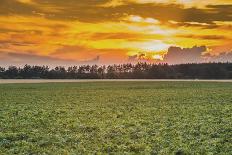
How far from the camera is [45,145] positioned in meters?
22.7

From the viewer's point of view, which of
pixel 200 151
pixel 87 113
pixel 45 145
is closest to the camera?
pixel 200 151

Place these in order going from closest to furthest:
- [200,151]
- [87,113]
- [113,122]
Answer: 1. [200,151]
2. [113,122]
3. [87,113]

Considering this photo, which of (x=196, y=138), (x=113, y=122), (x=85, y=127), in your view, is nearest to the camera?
(x=196, y=138)

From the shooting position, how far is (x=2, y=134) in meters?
26.2

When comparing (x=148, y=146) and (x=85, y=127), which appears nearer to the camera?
(x=148, y=146)

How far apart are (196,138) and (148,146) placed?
12.9 feet

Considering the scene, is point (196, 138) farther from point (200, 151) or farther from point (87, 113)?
point (87, 113)

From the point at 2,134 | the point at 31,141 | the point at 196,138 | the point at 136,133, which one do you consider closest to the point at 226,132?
the point at 196,138

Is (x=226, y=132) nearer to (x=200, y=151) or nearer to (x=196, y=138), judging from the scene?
(x=196, y=138)

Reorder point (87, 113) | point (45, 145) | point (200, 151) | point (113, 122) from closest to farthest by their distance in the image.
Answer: point (200, 151) < point (45, 145) < point (113, 122) < point (87, 113)

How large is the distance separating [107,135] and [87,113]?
44.0ft

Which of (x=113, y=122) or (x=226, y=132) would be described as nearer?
(x=226, y=132)

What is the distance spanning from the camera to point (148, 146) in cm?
2188

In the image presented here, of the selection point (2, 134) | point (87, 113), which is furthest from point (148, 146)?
point (87, 113)
